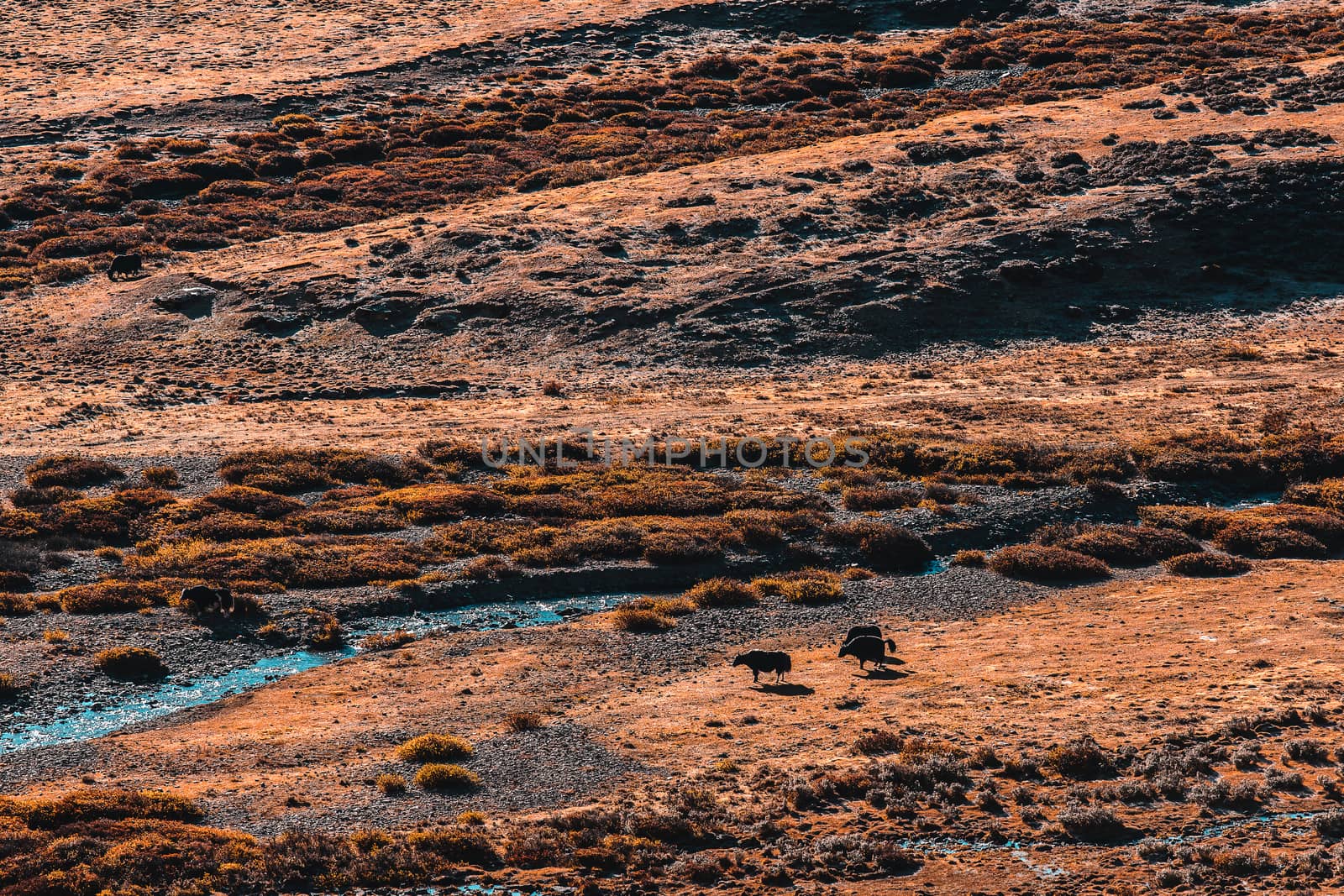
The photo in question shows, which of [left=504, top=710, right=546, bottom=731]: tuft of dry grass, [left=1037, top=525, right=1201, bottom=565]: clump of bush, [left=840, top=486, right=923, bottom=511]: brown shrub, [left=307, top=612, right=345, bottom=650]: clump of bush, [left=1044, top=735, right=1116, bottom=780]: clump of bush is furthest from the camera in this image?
[left=840, top=486, right=923, bottom=511]: brown shrub

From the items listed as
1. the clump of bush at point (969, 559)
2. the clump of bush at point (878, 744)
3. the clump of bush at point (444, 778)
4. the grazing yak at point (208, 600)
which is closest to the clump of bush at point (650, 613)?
the clump of bush at point (969, 559)

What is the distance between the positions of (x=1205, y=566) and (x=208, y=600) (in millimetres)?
26435

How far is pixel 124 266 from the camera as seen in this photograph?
233ft

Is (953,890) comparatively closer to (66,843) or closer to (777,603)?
(66,843)

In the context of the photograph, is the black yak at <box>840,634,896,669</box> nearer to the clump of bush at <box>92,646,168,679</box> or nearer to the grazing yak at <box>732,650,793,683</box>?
the grazing yak at <box>732,650,793,683</box>

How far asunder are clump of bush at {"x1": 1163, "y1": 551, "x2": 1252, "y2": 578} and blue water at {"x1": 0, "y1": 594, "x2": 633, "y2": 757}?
49.8ft

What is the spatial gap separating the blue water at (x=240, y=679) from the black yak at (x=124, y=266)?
4213cm

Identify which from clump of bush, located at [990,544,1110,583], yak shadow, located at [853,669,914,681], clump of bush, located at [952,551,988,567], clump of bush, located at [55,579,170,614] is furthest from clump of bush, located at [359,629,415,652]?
clump of bush, located at [990,544,1110,583]

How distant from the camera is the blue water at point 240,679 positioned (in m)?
28.6

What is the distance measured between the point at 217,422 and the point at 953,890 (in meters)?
40.0

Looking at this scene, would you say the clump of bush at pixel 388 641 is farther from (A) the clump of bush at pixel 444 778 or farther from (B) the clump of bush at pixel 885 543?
(B) the clump of bush at pixel 885 543

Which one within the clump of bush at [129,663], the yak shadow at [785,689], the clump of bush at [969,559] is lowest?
the clump of bush at [969,559]

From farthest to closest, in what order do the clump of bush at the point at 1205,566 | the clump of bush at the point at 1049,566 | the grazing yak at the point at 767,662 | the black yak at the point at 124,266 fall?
1. the black yak at the point at 124,266
2. the clump of bush at the point at 1049,566
3. the clump of bush at the point at 1205,566
4. the grazing yak at the point at 767,662

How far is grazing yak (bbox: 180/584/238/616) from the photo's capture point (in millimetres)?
35188
